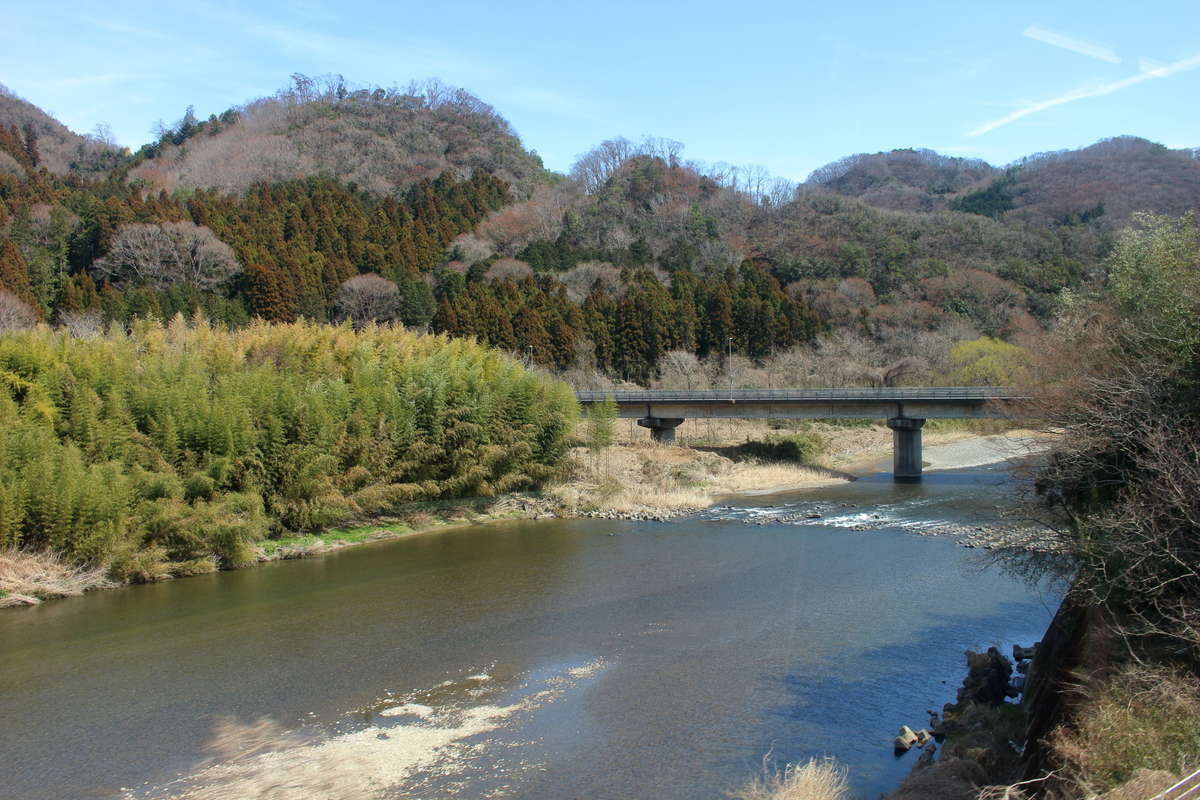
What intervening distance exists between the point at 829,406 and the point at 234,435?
24956 mm

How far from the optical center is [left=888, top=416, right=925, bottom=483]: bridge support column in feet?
116

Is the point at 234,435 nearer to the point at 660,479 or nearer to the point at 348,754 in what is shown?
the point at 348,754

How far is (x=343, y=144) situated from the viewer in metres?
87.6

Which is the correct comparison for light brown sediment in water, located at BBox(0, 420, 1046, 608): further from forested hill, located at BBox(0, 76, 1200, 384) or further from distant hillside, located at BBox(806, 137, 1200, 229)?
distant hillside, located at BBox(806, 137, 1200, 229)

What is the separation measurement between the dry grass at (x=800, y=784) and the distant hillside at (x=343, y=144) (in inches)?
2890

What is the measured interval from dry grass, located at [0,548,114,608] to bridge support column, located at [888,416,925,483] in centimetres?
2813

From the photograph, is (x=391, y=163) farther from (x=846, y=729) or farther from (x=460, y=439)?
(x=846, y=729)

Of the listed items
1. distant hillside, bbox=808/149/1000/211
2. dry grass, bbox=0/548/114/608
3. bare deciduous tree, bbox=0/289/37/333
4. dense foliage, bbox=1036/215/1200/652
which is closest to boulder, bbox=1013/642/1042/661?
dense foliage, bbox=1036/215/1200/652

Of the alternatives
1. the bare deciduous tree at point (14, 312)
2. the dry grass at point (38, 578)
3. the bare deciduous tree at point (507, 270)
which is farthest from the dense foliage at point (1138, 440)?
the bare deciduous tree at point (507, 270)

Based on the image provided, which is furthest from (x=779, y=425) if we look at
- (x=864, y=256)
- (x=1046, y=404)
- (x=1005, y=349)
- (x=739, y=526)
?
(x=1046, y=404)

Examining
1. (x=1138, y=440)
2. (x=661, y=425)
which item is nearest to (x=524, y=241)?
(x=661, y=425)

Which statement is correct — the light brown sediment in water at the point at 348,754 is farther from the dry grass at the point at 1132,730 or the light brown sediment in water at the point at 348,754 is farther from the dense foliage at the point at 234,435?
the dense foliage at the point at 234,435

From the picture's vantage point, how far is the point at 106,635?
49.8 feet

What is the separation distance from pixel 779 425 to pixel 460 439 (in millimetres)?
22662
